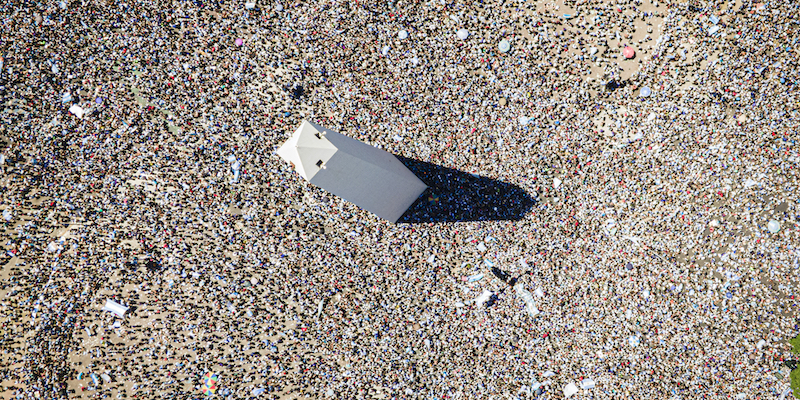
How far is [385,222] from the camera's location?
6207mm

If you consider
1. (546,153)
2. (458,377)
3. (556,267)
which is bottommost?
(458,377)

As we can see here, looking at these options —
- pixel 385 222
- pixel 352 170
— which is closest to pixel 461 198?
pixel 385 222

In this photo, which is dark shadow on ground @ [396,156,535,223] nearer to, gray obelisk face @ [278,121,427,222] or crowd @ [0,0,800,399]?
crowd @ [0,0,800,399]

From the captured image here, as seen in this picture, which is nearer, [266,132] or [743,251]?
[743,251]

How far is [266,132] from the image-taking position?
6254 mm

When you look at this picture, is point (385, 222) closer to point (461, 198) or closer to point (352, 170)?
point (461, 198)

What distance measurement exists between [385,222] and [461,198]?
132 cm

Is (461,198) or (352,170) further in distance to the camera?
(461,198)

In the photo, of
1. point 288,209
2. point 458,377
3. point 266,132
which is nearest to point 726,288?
point 458,377

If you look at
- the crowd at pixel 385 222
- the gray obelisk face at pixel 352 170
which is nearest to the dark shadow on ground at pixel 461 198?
the crowd at pixel 385 222

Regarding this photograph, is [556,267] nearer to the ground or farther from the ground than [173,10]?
nearer to the ground

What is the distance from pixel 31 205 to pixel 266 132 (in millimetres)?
3999

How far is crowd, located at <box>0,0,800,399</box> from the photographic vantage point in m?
5.93

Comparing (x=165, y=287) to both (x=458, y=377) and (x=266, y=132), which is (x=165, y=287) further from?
(x=458, y=377)
